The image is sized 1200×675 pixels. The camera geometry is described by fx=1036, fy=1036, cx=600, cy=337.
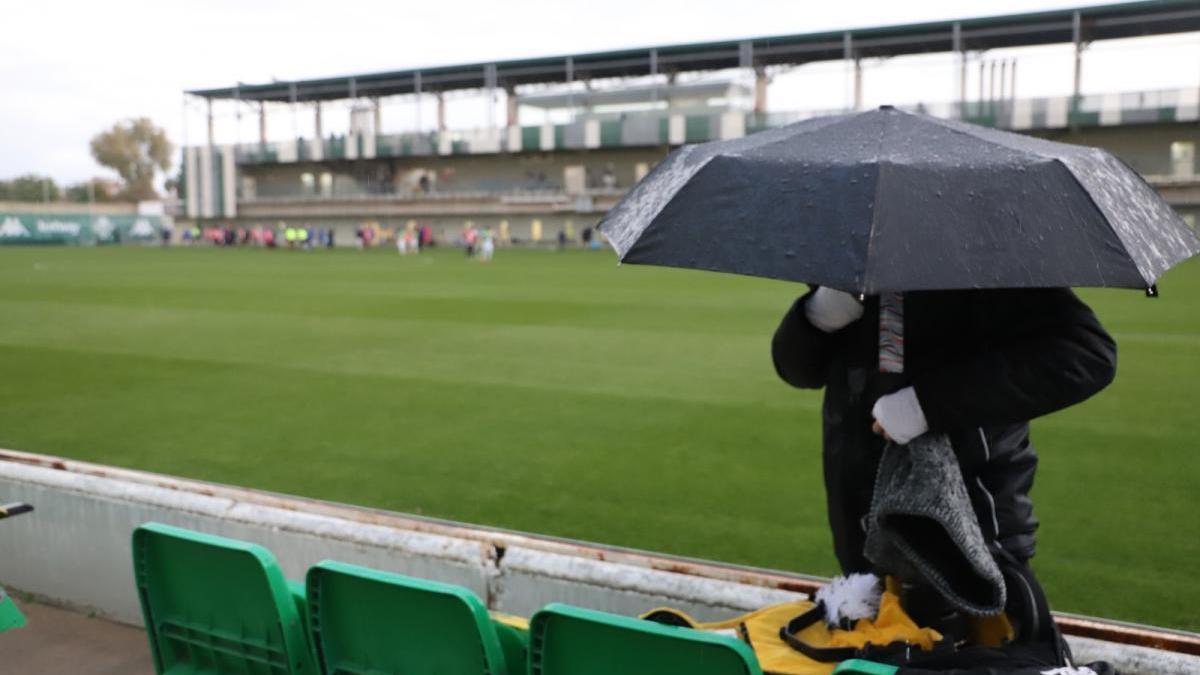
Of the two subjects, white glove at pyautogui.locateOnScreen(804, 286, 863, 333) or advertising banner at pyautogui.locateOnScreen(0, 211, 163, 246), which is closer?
white glove at pyautogui.locateOnScreen(804, 286, 863, 333)

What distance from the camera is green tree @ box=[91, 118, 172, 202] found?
10950 cm

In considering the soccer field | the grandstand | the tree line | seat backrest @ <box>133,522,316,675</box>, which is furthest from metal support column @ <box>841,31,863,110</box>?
the tree line

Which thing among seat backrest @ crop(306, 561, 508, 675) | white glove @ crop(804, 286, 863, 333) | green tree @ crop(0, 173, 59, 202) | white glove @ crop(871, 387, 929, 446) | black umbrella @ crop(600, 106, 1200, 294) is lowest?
seat backrest @ crop(306, 561, 508, 675)

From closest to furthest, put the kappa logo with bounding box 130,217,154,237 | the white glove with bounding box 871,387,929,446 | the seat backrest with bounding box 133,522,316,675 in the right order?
the white glove with bounding box 871,387,929,446 < the seat backrest with bounding box 133,522,316,675 < the kappa logo with bounding box 130,217,154,237

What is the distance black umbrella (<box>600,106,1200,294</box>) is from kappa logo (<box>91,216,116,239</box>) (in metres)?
65.9

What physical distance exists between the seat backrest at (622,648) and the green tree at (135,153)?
117543 mm

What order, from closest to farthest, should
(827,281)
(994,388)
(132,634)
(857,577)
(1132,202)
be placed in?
1. (827,281)
2. (994,388)
3. (1132,202)
4. (857,577)
5. (132,634)

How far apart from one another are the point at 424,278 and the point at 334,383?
16.8 m

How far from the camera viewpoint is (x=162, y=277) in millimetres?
27438

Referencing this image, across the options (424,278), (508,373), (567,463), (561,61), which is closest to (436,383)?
(508,373)

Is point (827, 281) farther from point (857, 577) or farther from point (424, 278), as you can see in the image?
point (424, 278)

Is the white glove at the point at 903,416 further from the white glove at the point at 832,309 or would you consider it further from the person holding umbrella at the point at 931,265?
the white glove at the point at 832,309

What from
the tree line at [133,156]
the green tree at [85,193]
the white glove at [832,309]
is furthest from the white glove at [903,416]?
the tree line at [133,156]

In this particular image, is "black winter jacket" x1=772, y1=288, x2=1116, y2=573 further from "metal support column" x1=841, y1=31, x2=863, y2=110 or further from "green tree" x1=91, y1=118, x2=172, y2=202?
"green tree" x1=91, y1=118, x2=172, y2=202
